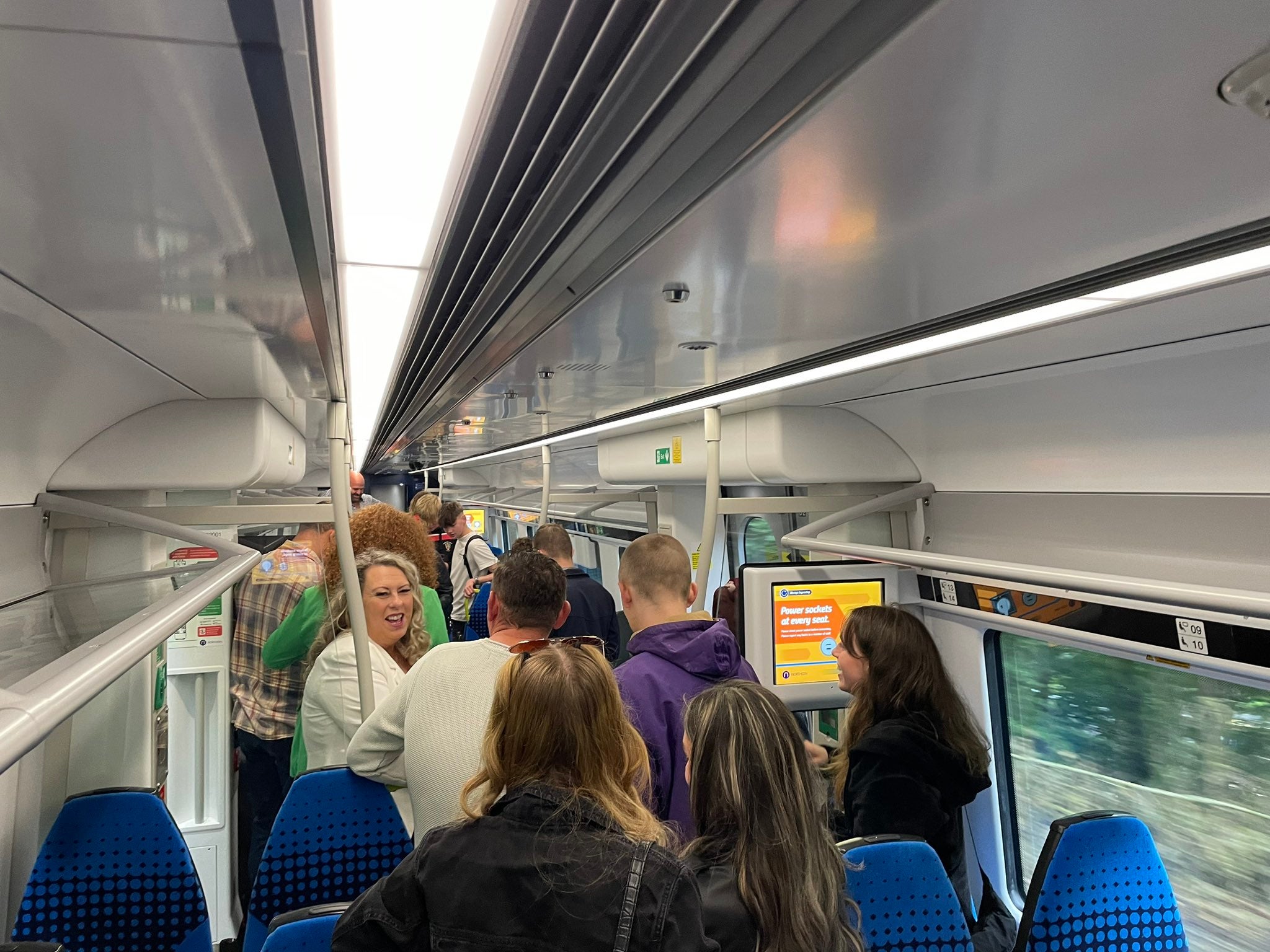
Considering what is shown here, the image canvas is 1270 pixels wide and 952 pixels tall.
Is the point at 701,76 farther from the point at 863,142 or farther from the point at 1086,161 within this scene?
the point at 1086,161

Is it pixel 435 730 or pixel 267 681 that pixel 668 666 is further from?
pixel 267 681

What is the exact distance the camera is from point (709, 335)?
2.29m

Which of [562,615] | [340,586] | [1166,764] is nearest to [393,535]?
[340,586]

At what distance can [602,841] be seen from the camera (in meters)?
1.50

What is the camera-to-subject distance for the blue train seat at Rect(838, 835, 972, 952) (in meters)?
2.12

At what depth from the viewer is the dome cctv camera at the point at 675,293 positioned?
172cm

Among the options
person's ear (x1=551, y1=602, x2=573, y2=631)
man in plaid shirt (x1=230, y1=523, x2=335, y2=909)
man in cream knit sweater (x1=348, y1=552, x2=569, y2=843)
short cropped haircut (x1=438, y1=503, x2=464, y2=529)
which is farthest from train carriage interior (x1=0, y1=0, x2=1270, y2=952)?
short cropped haircut (x1=438, y1=503, x2=464, y2=529)

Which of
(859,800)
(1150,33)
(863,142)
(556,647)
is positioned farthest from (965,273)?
(859,800)

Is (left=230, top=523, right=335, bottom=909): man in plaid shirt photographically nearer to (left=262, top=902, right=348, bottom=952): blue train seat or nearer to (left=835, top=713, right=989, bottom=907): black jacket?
(left=262, top=902, right=348, bottom=952): blue train seat

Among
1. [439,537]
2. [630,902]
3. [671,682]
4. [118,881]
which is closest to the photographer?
[630,902]

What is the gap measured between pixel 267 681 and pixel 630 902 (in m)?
2.85

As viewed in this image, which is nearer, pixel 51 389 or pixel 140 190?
pixel 140 190

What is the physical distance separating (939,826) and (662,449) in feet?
9.75

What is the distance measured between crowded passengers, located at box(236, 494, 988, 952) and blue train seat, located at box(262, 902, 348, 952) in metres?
0.33
